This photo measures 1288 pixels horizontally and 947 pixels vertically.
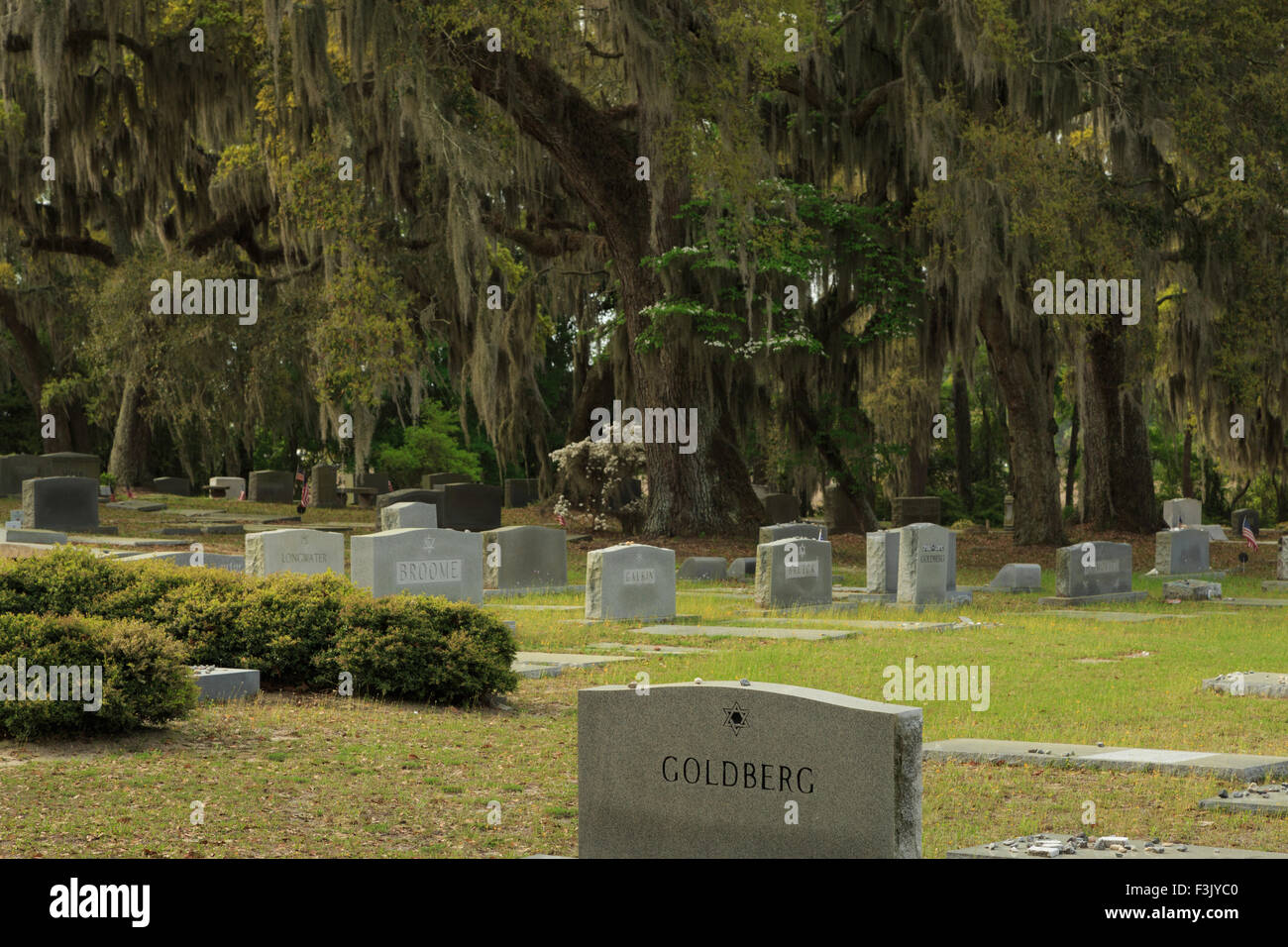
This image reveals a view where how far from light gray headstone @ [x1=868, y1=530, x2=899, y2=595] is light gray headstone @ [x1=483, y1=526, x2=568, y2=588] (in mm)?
4001

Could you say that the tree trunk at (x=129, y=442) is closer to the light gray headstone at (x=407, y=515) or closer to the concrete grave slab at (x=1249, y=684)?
the light gray headstone at (x=407, y=515)

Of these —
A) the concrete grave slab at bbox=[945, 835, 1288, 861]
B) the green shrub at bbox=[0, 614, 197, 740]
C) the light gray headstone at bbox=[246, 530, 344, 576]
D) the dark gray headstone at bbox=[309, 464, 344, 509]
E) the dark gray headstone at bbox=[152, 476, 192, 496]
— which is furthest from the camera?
the dark gray headstone at bbox=[152, 476, 192, 496]

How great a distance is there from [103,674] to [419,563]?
6763 mm

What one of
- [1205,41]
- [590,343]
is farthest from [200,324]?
[1205,41]

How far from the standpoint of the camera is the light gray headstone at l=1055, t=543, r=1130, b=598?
65.5 feet

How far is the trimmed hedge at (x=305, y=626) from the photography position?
10719 millimetres

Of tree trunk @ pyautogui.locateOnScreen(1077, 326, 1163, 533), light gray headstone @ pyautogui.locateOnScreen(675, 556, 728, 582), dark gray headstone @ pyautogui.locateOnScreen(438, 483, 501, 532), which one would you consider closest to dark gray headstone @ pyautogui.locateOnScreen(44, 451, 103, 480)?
dark gray headstone @ pyautogui.locateOnScreen(438, 483, 501, 532)

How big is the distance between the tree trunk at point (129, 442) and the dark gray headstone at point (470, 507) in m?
10.1

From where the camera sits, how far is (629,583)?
16641mm

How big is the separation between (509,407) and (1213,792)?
2800 cm

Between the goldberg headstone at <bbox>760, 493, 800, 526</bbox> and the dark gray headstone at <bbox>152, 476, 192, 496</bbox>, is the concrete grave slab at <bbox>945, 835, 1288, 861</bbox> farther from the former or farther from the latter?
the dark gray headstone at <bbox>152, 476, 192, 496</bbox>

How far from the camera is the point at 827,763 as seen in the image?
553cm

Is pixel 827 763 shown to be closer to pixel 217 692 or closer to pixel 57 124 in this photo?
pixel 217 692

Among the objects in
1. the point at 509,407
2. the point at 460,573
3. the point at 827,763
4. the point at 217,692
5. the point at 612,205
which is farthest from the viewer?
the point at 509,407
